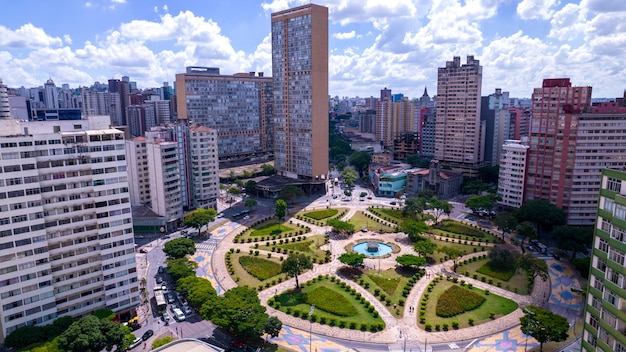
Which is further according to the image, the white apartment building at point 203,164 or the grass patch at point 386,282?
the white apartment building at point 203,164

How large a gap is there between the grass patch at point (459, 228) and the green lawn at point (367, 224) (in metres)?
13.8

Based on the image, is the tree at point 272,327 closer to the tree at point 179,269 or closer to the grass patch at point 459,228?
the tree at point 179,269

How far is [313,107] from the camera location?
13212 cm

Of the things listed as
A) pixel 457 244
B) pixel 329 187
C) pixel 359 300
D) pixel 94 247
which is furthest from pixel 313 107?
pixel 94 247

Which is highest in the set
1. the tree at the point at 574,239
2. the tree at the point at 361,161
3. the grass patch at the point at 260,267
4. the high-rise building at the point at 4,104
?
the high-rise building at the point at 4,104

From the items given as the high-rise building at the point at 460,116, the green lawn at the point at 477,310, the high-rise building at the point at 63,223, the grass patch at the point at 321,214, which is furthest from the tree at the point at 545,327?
the high-rise building at the point at 460,116

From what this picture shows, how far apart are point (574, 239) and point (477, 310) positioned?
106 feet

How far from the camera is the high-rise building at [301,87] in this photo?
423 feet

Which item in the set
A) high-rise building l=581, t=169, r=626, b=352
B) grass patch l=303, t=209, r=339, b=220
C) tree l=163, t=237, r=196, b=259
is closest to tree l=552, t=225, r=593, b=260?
high-rise building l=581, t=169, r=626, b=352

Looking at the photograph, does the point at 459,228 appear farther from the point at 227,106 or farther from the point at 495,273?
the point at 227,106

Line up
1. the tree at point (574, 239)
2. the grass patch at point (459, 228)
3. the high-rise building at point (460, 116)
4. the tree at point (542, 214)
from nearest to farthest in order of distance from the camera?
the tree at point (574, 239) < the tree at point (542, 214) < the grass patch at point (459, 228) < the high-rise building at point (460, 116)

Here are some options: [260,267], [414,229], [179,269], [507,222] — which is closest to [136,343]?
[179,269]

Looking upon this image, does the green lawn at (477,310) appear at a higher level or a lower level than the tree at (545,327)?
lower

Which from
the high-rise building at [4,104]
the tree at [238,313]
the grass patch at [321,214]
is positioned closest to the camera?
the tree at [238,313]
